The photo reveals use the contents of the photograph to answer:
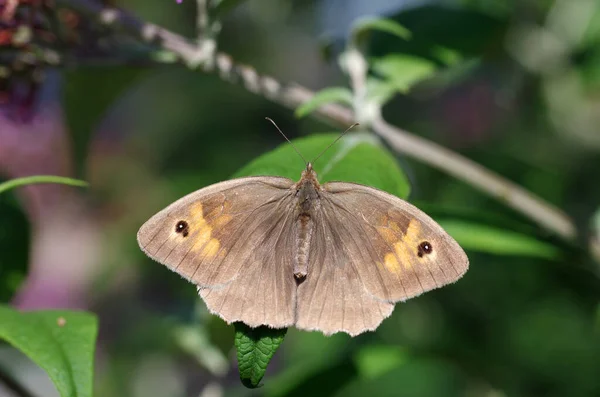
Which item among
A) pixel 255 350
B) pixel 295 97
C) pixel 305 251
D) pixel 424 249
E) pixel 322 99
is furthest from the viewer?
pixel 295 97

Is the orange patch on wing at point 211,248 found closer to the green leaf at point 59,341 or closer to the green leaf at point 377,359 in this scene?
the green leaf at point 59,341

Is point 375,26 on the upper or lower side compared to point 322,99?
upper

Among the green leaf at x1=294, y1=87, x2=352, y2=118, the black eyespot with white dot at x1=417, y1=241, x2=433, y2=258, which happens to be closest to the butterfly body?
the black eyespot with white dot at x1=417, y1=241, x2=433, y2=258

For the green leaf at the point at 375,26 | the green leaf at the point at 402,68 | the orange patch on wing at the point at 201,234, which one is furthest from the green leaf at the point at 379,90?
the orange patch on wing at the point at 201,234

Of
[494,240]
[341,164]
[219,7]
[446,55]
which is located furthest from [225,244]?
[446,55]

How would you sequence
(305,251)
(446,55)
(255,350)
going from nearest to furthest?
(255,350) < (305,251) < (446,55)

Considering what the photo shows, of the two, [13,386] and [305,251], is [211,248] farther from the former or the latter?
[13,386]
